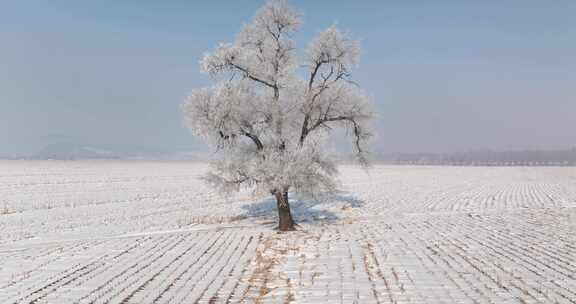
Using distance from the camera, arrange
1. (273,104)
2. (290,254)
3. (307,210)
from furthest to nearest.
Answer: (307,210)
(273,104)
(290,254)

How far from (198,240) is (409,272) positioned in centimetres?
876

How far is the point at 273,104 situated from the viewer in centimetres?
1777

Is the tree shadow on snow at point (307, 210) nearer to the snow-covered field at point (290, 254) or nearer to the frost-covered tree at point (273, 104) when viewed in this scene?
the snow-covered field at point (290, 254)

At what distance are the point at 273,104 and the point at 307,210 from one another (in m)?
10.7

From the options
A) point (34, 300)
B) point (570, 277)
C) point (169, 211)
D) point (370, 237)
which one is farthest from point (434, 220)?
point (34, 300)

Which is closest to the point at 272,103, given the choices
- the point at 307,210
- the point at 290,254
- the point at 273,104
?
the point at 273,104

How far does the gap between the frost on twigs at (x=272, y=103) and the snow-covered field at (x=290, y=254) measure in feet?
9.15

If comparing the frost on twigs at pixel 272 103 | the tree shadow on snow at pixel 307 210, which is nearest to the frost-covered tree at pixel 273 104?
the frost on twigs at pixel 272 103

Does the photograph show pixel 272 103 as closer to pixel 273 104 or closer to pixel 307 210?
pixel 273 104

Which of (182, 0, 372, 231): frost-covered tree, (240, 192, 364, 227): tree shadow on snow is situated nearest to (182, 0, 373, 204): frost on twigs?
(182, 0, 372, 231): frost-covered tree

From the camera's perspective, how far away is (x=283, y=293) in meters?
10.1

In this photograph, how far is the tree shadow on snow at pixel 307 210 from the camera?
2324 centimetres

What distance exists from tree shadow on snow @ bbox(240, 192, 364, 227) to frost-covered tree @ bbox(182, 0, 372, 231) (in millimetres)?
4444

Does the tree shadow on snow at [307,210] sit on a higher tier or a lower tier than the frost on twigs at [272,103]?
lower
